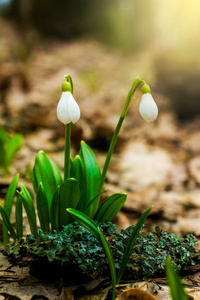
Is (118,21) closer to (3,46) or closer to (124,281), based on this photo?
(3,46)

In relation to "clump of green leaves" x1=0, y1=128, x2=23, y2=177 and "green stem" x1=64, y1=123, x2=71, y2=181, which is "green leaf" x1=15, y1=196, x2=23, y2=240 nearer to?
"green stem" x1=64, y1=123, x2=71, y2=181

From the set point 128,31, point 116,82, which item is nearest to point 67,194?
point 116,82

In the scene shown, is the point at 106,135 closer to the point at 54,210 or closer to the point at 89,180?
the point at 89,180

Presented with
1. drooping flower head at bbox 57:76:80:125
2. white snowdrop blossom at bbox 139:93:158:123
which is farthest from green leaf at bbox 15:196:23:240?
white snowdrop blossom at bbox 139:93:158:123

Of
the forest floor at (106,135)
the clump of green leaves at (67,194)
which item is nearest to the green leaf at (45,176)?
the clump of green leaves at (67,194)

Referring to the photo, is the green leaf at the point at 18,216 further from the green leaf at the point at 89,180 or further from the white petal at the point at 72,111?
the white petal at the point at 72,111

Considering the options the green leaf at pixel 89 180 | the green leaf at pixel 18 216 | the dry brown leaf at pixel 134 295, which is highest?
the green leaf at pixel 89 180
